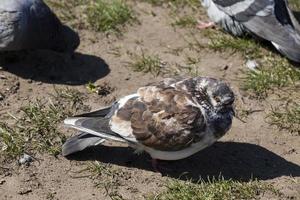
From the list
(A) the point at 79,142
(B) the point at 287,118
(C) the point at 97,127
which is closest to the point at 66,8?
(A) the point at 79,142

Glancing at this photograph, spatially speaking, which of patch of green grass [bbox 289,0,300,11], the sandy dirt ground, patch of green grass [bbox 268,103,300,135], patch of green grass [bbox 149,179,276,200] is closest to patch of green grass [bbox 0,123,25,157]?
the sandy dirt ground

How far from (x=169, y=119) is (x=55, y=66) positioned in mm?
2014

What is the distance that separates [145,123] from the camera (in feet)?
15.6

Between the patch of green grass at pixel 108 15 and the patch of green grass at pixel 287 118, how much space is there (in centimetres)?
204

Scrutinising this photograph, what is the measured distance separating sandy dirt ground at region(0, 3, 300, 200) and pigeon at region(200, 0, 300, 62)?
1.17 feet

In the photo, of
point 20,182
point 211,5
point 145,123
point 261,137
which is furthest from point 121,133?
point 211,5

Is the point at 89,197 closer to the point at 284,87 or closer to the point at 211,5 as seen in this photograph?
the point at 284,87

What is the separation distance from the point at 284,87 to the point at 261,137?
2.94 feet

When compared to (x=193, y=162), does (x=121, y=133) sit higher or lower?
higher

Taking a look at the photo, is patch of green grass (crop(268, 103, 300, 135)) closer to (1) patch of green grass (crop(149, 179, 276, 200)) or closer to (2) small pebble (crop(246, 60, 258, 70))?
(2) small pebble (crop(246, 60, 258, 70))

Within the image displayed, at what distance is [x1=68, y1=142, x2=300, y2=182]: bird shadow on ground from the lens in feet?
16.8

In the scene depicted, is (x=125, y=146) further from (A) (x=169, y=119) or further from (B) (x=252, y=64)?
(B) (x=252, y=64)

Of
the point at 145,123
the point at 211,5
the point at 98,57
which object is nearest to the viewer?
the point at 145,123

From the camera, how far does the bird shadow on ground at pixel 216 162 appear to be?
5.12 meters
